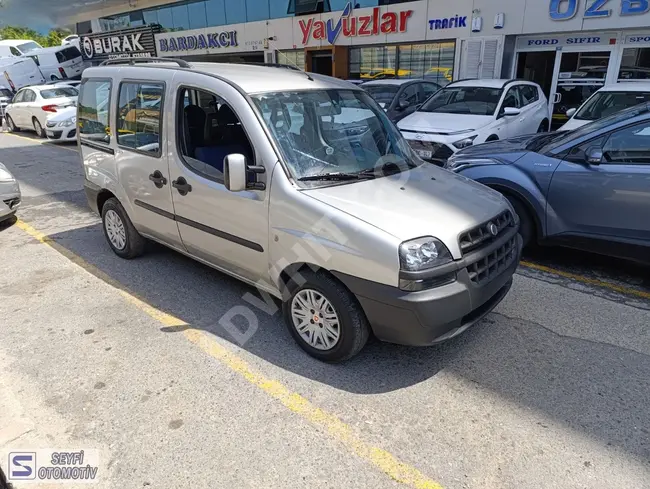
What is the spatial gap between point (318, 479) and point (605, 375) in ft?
6.87

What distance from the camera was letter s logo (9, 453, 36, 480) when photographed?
7.79 ft

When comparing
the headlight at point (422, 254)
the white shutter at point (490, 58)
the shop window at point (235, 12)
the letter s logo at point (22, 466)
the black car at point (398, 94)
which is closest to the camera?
the letter s logo at point (22, 466)

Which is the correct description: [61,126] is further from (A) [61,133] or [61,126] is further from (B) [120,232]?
(B) [120,232]

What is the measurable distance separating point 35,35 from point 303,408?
2824 inches

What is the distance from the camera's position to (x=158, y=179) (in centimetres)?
408

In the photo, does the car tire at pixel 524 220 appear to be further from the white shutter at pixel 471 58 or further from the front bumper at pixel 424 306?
the white shutter at pixel 471 58

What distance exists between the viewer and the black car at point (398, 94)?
9.91m

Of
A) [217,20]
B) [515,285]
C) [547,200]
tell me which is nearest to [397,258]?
[515,285]

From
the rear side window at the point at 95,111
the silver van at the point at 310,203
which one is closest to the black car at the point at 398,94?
the silver van at the point at 310,203

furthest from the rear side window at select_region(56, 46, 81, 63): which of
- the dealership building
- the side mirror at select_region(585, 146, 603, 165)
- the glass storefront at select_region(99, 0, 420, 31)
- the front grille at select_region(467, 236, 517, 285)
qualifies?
the front grille at select_region(467, 236, 517, 285)

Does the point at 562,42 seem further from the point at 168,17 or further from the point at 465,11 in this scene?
the point at 168,17

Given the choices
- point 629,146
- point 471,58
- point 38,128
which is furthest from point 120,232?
point 38,128

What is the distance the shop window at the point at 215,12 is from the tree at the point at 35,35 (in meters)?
31.5

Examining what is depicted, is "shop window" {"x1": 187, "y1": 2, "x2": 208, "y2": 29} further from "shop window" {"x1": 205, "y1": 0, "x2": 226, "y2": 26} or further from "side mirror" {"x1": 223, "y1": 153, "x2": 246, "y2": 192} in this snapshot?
"side mirror" {"x1": 223, "y1": 153, "x2": 246, "y2": 192}
